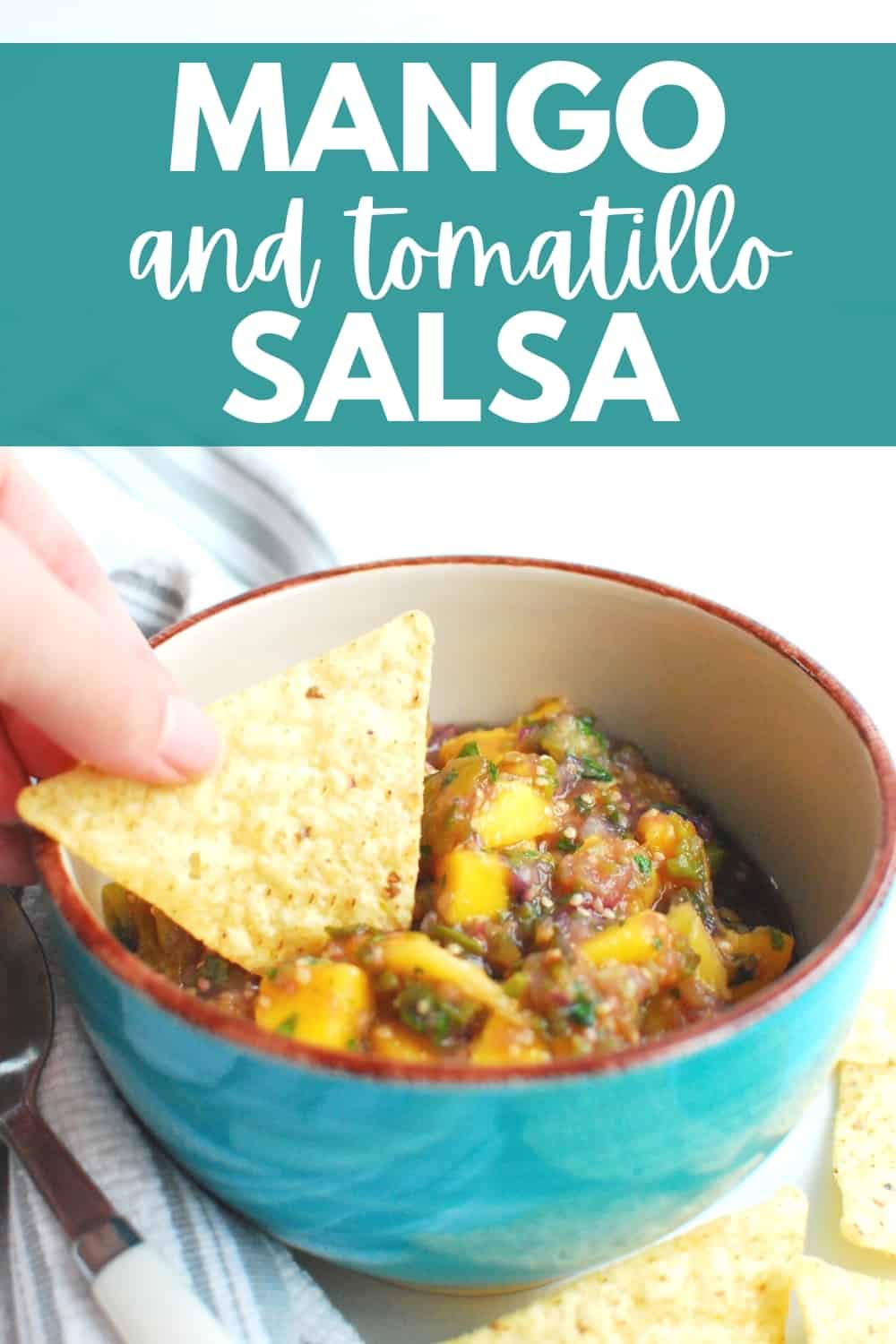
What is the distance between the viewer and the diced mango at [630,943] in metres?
1.92

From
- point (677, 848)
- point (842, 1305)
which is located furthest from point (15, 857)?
point (842, 1305)

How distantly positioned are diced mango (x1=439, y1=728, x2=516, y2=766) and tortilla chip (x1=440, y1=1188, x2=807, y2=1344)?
868mm

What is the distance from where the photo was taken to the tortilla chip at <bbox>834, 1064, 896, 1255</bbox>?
2045mm

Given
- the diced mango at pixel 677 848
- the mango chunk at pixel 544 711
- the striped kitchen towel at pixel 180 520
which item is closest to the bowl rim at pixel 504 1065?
the diced mango at pixel 677 848

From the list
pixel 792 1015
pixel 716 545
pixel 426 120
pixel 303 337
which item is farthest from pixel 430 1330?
pixel 426 120

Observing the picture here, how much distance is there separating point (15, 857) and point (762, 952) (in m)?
1.21

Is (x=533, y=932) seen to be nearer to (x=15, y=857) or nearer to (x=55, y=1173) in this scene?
(x=55, y=1173)

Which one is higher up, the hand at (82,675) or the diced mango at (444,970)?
the hand at (82,675)

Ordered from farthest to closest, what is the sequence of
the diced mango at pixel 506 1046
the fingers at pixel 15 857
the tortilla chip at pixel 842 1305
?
1. the fingers at pixel 15 857
2. the tortilla chip at pixel 842 1305
3. the diced mango at pixel 506 1046

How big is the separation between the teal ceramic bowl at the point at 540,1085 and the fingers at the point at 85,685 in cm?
21

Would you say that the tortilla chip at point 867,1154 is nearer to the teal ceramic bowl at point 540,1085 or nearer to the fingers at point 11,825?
the teal ceramic bowl at point 540,1085

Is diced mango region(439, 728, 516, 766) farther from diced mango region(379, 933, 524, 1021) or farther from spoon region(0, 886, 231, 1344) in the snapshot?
spoon region(0, 886, 231, 1344)

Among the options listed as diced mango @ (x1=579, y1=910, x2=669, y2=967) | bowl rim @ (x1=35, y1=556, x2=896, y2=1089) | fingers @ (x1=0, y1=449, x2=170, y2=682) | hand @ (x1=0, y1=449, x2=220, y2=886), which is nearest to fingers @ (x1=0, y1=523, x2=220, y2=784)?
hand @ (x1=0, y1=449, x2=220, y2=886)

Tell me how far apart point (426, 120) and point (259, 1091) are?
378 cm
